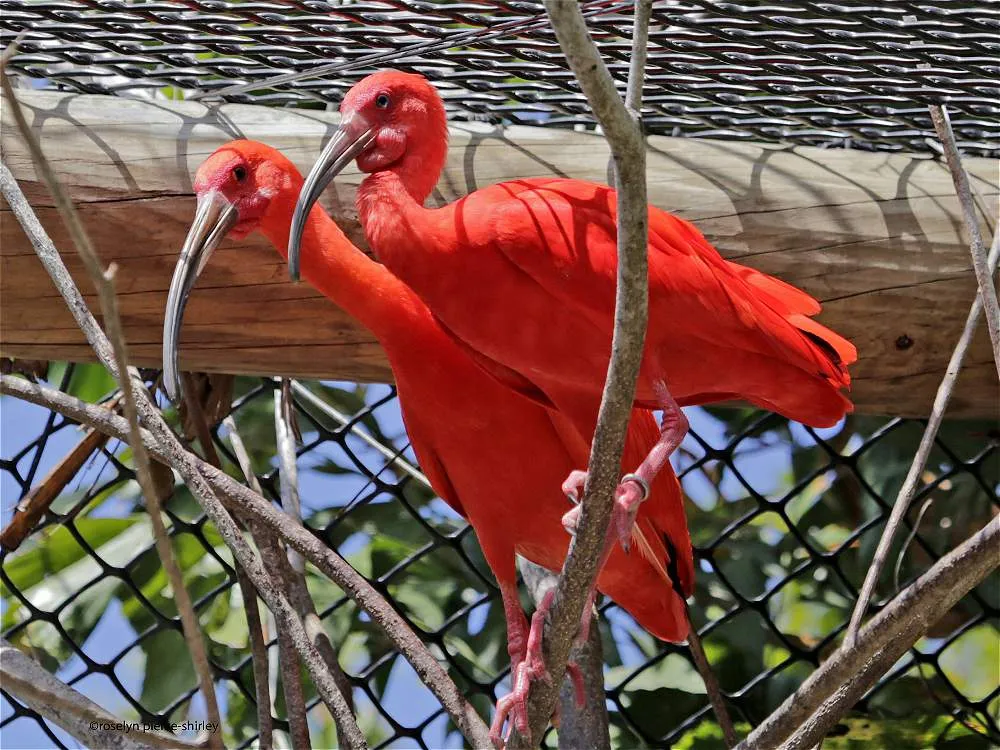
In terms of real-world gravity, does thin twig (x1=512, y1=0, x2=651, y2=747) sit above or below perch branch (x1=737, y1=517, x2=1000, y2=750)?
above

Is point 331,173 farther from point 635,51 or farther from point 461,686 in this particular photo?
point 461,686

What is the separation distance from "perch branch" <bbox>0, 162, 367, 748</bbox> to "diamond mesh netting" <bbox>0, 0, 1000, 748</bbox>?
0.32 meters

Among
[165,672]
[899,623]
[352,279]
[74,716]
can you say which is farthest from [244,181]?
[165,672]

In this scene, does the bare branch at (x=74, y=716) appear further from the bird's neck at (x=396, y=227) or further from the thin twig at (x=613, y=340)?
the bird's neck at (x=396, y=227)

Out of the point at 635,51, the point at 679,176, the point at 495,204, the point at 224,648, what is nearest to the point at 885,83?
the point at 679,176

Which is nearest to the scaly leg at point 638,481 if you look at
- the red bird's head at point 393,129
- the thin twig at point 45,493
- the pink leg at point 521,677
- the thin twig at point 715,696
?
the pink leg at point 521,677

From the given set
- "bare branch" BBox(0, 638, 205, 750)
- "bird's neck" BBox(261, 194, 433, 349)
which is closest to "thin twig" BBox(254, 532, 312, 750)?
"bare branch" BBox(0, 638, 205, 750)

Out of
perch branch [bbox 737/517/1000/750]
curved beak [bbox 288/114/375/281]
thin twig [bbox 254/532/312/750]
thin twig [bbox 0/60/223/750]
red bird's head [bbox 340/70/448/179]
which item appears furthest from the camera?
thin twig [bbox 254/532/312/750]

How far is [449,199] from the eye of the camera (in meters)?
1.71

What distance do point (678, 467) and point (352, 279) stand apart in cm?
133

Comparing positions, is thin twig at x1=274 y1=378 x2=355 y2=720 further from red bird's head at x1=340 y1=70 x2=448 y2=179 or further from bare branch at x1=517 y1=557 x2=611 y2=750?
red bird's head at x1=340 y1=70 x2=448 y2=179

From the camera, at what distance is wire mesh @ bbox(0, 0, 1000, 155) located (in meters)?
1.49

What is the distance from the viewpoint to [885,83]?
65.4 inches

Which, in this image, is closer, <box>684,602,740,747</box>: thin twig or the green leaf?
<box>684,602,740,747</box>: thin twig
